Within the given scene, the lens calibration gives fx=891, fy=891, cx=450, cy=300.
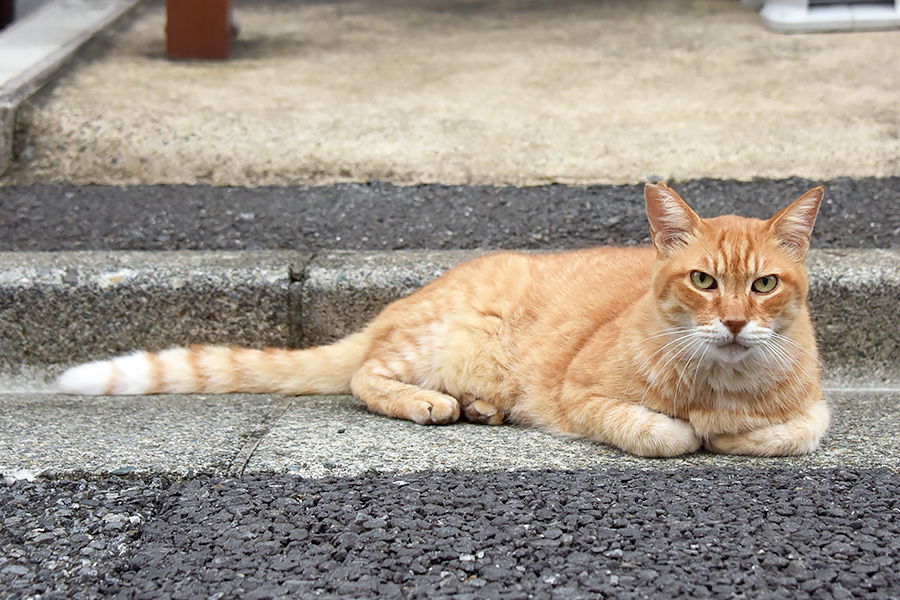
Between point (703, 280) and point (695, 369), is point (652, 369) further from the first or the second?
point (703, 280)

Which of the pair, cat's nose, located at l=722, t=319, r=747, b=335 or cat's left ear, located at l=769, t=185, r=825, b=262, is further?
cat's left ear, located at l=769, t=185, r=825, b=262

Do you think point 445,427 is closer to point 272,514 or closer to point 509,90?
point 272,514

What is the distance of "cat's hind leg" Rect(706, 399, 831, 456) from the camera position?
279 centimetres

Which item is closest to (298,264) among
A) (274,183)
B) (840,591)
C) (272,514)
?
(274,183)

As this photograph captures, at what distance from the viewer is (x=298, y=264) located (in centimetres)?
380

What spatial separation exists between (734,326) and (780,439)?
46 cm

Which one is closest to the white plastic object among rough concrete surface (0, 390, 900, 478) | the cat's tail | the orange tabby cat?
the orange tabby cat

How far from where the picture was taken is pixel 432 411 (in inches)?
126

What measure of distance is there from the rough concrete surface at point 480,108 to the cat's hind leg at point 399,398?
137cm

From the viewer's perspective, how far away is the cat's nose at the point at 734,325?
8.48 ft

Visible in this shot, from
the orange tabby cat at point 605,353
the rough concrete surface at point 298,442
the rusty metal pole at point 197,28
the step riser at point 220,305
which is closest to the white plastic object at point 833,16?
the step riser at point 220,305

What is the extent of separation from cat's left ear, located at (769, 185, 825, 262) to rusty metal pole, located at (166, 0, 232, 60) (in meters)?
3.98

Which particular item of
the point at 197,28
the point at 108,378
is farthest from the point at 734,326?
the point at 197,28

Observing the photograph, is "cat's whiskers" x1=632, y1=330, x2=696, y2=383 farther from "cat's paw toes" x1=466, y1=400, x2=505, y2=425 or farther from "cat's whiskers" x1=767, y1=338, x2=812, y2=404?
"cat's paw toes" x1=466, y1=400, x2=505, y2=425
